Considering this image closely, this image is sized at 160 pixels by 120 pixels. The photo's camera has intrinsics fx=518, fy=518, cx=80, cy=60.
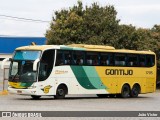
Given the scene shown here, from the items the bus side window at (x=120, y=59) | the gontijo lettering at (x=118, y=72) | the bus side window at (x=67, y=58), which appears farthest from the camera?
the bus side window at (x=120, y=59)

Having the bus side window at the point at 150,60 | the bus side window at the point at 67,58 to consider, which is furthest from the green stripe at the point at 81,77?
the bus side window at the point at 150,60

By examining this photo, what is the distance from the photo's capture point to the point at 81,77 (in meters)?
31.5

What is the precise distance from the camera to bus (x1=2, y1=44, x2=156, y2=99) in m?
29.1

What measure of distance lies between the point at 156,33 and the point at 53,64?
30.9 meters

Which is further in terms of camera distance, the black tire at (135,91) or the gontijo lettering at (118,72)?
the black tire at (135,91)

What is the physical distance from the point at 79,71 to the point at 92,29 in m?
18.5

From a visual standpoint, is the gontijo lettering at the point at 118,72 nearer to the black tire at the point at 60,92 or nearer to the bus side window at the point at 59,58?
the black tire at the point at 60,92

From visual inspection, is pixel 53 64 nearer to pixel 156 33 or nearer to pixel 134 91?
pixel 134 91

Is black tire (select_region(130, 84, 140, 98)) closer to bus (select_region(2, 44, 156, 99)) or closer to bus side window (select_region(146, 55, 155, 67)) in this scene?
bus (select_region(2, 44, 156, 99))

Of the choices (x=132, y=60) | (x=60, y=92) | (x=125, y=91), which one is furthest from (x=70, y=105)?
(x=132, y=60)

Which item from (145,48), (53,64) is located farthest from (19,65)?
(145,48)

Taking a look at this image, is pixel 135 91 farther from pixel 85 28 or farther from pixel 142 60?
pixel 85 28

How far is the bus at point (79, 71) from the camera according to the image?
95.6 feet

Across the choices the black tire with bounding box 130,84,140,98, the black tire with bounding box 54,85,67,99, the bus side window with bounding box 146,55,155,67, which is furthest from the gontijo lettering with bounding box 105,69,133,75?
the black tire with bounding box 54,85,67,99
